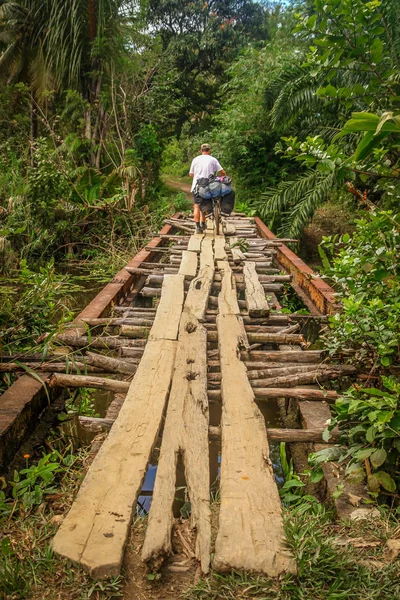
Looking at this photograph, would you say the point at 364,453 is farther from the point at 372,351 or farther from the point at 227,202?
the point at 227,202

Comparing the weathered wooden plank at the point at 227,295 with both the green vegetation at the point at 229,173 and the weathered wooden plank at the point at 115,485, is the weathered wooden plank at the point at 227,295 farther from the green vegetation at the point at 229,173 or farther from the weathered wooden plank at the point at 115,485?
the weathered wooden plank at the point at 115,485

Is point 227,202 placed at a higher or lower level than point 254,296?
higher

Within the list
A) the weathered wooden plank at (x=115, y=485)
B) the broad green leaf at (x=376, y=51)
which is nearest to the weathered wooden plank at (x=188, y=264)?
the weathered wooden plank at (x=115, y=485)

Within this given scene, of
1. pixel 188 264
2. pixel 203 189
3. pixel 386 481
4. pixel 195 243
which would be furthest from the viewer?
pixel 203 189

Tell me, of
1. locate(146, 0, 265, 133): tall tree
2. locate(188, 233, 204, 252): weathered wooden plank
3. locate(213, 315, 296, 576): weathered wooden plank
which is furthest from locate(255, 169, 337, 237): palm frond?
locate(146, 0, 265, 133): tall tree

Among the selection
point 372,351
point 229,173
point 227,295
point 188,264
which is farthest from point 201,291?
point 229,173

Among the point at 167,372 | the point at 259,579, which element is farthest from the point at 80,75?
the point at 259,579

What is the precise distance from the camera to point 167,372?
120 inches

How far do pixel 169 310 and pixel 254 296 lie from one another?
2.71ft

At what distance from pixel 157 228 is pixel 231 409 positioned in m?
8.24

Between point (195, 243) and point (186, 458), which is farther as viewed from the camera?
point (195, 243)

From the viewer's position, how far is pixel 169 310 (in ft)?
13.9

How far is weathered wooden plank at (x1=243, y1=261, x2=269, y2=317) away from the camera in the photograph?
14.0 feet

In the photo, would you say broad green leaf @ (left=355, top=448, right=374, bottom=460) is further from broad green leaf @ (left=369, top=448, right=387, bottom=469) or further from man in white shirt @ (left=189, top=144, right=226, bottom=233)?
man in white shirt @ (left=189, top=144, right=226, bottom=233)
